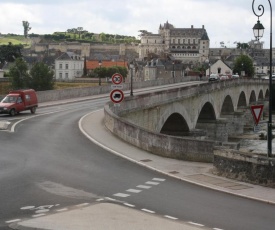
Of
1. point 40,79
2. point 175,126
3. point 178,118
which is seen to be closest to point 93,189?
point 178,118

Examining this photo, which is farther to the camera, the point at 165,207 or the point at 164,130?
the point at 164,130

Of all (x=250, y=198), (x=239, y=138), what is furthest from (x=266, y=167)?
(x=239, y=138)

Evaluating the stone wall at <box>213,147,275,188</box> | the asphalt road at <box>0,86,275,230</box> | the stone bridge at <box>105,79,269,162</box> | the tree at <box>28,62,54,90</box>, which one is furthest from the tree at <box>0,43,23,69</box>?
the stone wall at <box>213,147,275,188</box>

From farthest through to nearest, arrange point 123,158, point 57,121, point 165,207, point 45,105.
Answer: point 45,105 → point 57,121 → point 123,158 → point 165,207

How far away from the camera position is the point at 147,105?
1332 inches

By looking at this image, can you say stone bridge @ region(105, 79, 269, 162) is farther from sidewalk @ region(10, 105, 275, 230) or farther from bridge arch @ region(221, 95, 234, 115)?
sidewalk @ region(10, 105, 275, 230)

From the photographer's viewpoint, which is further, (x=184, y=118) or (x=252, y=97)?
(x=252, y=97)

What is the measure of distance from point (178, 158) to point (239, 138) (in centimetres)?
4693

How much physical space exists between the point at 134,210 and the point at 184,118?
110 feet

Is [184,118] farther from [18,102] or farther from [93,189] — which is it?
[93,189]

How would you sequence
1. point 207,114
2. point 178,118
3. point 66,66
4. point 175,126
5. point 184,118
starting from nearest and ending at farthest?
point 184,118
point 178,118
point 175,126
point 207,114
point 66,66

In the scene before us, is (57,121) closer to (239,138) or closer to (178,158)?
(178,158)

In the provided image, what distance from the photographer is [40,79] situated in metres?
85.1

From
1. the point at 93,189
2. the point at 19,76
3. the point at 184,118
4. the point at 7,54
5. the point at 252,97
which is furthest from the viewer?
the point at 7,54
